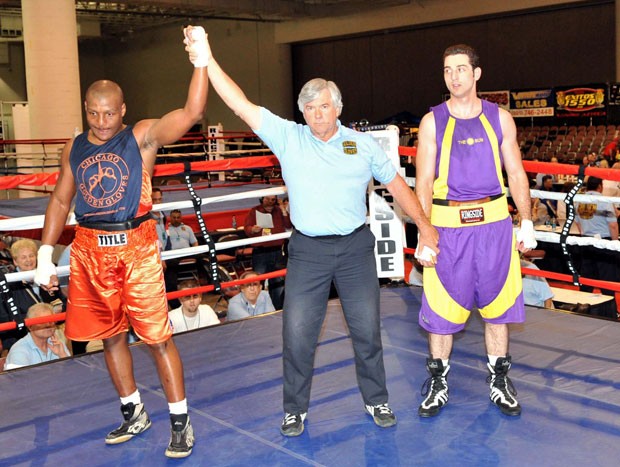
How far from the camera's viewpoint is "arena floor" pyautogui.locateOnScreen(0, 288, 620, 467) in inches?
101

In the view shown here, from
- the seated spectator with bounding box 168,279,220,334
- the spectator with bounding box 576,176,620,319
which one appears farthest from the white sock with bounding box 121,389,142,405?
the spectator with bounding box 576,176,620,319

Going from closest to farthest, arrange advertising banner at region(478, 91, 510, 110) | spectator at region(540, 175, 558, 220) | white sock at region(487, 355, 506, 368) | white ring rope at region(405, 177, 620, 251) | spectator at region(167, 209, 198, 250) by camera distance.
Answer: white sock at region(487, 355, 506, 368), white ring rope at region(405, 177, 620, 251), spectator at region(167, 209, 198, 250), spectator at region(540, 175, 558, 220), advertising banner at region(478, 91, 510, 110)

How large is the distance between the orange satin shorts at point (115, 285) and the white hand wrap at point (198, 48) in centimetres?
58

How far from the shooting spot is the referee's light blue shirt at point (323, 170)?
8.43ft

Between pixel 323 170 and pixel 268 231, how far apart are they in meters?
4.58

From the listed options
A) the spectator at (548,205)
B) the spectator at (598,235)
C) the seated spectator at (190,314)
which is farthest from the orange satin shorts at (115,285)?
the spectator at (548,205)

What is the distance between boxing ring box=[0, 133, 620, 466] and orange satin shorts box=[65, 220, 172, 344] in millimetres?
434

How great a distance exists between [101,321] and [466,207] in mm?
1347

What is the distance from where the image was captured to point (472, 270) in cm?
283

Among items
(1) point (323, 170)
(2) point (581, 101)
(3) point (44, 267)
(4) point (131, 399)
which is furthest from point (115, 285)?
(2) point (581, 101)

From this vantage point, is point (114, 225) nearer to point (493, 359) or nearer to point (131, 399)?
point (131, 399)

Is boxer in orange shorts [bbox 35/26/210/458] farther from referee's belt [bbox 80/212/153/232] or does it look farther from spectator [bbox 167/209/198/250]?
spectator [bbox 167/209/198/250]

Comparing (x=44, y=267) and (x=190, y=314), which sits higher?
(x=44, y=267)

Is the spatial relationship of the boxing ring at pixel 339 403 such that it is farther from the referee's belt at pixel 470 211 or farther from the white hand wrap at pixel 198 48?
the white hand wrap at pixel 198 48
